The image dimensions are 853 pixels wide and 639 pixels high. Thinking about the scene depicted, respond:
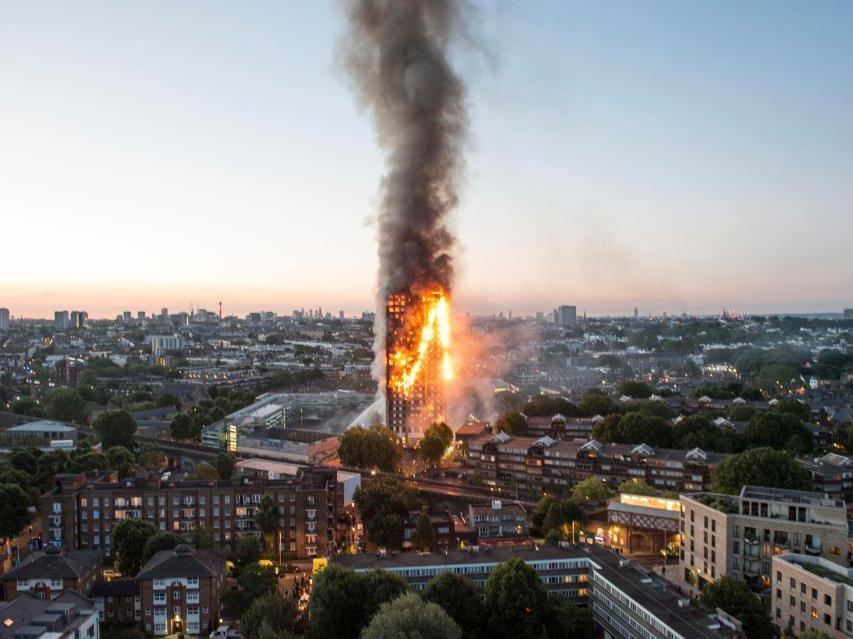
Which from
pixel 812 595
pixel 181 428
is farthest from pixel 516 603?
pixel 181 428

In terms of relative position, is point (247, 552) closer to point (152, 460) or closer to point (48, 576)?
point (48, 576)

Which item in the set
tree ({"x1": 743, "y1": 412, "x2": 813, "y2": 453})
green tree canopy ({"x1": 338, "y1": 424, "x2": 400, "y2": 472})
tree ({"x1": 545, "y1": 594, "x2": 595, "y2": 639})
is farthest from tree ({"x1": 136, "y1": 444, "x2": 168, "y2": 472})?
tree ({"x1": 743, "y1": 412, "x2": 813, "y2": 453})

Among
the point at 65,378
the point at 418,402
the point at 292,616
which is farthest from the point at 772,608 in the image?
the point at 65,378

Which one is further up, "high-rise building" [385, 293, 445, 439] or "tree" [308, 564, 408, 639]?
"high-rise building" [385, 293, 445, 439]

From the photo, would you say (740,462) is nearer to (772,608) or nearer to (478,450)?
(772,608)

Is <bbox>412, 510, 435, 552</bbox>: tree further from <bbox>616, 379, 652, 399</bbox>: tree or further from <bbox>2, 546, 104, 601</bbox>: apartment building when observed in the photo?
<bbox>616, 379, 652, 399</bbox>: tree

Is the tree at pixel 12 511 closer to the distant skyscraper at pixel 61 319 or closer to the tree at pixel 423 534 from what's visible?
the tree at pixel 423 534
